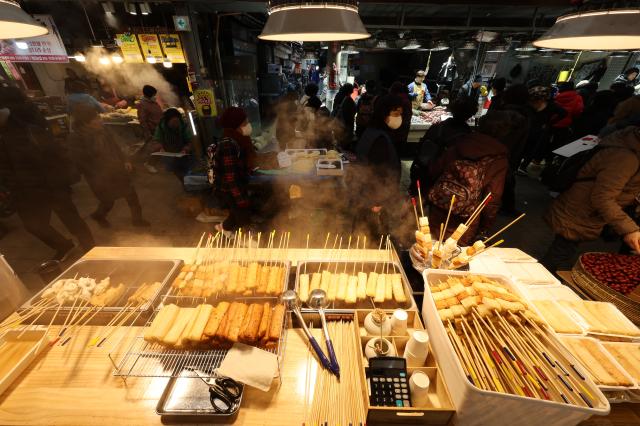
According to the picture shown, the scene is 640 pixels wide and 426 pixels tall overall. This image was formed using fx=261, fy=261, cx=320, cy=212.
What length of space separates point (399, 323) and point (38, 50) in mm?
11045

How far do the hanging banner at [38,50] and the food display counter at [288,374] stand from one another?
8.72 metres

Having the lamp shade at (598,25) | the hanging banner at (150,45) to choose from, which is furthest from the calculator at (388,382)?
the hanging banner at (150,45)

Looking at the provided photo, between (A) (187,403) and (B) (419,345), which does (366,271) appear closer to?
(B) (419,345)

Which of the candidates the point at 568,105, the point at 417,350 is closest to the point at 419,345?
the point at 417,350

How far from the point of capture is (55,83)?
10.2m

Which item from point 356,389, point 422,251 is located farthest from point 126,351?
point 422,251

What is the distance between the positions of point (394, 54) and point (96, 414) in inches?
875

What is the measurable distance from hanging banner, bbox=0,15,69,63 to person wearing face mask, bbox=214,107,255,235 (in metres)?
6.93

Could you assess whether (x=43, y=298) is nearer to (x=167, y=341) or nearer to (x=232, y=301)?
(x=167, y=341)

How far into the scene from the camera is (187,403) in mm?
1574

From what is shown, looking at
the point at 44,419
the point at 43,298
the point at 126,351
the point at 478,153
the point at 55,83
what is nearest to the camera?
the point at 44,419

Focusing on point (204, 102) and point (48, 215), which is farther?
point (204, 102)

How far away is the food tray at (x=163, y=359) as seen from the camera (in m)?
1.74

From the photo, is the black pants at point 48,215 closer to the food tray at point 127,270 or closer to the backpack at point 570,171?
the food tray at point 127,270
